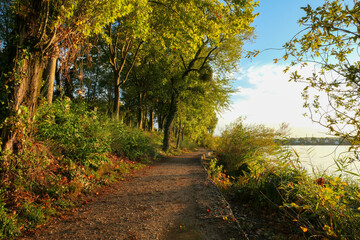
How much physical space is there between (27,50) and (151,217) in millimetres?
4396

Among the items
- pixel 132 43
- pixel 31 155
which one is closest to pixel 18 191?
pixel 31 155

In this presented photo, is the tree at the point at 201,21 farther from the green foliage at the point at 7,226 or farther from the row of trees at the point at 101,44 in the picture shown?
the green foliage at the point at 7,226

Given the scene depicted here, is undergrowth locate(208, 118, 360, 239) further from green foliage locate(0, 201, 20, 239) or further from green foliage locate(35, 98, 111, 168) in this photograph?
green foliage locate(35, 98, 111, 168)

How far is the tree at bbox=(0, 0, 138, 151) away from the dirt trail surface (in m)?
2.11

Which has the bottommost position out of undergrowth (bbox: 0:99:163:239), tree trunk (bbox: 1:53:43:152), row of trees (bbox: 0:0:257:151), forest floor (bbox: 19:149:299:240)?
forest floor (bbox: 19:149:299:240)

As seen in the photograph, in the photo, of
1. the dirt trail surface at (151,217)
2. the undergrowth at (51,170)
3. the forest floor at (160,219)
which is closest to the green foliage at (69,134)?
the undergrowth at (51,170)

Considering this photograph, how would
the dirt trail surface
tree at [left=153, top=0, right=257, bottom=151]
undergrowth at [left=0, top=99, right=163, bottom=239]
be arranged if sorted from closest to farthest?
1. the dirt trail surface
2. undergrowth at [left=0, top=99, right=163, bottom=239]
3. tree at [left=153, top=0, right=257, bottom=151]

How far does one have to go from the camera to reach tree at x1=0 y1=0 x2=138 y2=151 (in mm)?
4023

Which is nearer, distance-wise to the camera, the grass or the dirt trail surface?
the dirt trail surface

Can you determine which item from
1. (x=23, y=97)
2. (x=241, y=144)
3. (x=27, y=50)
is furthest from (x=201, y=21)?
(x=23, y=97)

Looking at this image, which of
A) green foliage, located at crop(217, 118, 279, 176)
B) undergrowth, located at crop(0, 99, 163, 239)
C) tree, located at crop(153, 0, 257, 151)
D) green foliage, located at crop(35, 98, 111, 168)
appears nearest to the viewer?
undergrowth, located at crop(0, 99, 163, 239)

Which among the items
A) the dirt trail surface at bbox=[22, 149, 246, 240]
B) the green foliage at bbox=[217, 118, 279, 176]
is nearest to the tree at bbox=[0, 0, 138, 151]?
the dirt trail surface at bbox=[22, 149, 246, 240]

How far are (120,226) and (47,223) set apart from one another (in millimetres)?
1312

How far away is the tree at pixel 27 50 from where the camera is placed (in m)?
4.02
